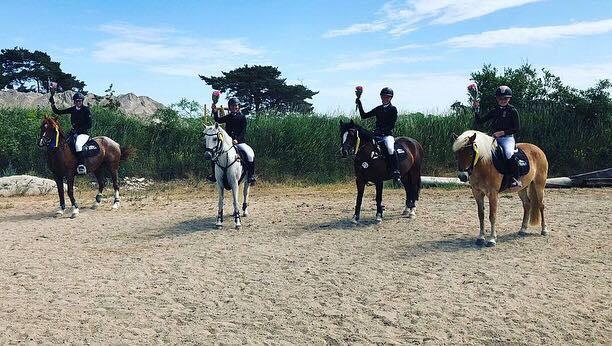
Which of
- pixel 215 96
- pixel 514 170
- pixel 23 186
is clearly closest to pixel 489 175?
pixel 514 170

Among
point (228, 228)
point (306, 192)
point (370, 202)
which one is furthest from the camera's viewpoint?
point (306, 192)

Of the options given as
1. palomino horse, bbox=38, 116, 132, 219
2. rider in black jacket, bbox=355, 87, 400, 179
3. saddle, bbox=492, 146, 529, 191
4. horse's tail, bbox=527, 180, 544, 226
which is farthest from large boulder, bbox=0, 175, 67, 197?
horse's tail, bbox=527, 180, 544, 226

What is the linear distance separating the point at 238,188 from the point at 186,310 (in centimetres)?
545

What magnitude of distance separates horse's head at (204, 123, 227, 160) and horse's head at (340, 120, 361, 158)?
2492mm

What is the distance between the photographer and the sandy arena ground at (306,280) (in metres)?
5.52

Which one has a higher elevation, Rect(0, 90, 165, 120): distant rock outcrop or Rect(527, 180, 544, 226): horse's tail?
Rect(0, 90, 165, 120): distant rock outcrop

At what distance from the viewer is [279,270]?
302 inches

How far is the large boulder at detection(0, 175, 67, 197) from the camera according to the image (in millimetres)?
16297

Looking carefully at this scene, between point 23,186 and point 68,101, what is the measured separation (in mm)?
10442

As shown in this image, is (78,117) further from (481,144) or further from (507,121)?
(507,121)

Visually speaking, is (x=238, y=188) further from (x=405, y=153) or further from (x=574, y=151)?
(x=574, y=151)

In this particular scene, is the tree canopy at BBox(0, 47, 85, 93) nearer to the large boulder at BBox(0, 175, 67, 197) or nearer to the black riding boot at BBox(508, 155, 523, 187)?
the large boulder at BBox(0, 175, 67, 197)

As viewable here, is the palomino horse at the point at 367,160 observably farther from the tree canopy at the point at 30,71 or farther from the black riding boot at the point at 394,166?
the tree canopy at the point at 30,71

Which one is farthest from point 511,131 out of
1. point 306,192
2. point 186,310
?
point 306,192
